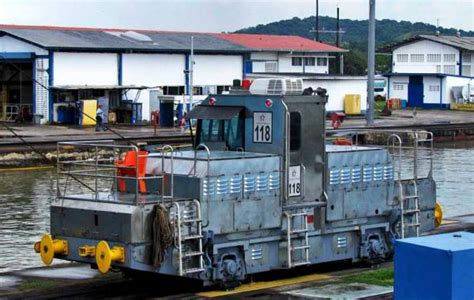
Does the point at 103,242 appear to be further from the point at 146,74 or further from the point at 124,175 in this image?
the point at 146,74

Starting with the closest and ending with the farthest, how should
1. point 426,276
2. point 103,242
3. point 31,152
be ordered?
point 426,276, point 103,242, point 31,152

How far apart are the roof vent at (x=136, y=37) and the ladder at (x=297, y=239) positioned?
4605 cm

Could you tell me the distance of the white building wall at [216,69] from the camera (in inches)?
2456

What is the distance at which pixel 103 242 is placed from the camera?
44.9ft

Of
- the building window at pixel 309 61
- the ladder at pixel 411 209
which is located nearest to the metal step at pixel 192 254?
the ladder at pixel 411 209

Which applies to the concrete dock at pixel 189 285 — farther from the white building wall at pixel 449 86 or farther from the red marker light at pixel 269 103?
the white building wall at pixel 449 86

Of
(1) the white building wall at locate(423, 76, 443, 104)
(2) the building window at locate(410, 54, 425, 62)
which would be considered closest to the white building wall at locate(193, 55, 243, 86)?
(1) the white building wall at locate(423, 76, 443, 104)

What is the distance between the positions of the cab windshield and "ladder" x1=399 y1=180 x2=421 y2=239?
3.22 m

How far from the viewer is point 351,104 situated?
68.9 metres

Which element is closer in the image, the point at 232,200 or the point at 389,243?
the point at 232,200

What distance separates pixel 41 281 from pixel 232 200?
10.7 ft

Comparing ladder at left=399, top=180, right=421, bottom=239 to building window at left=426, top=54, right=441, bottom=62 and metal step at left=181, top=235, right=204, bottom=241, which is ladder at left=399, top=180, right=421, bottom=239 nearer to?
metal step at left=181, top=235, right=204, bottom=241

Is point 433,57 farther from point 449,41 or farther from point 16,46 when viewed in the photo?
Result: point 16,46

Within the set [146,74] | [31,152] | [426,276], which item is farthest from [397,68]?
[426,276]
